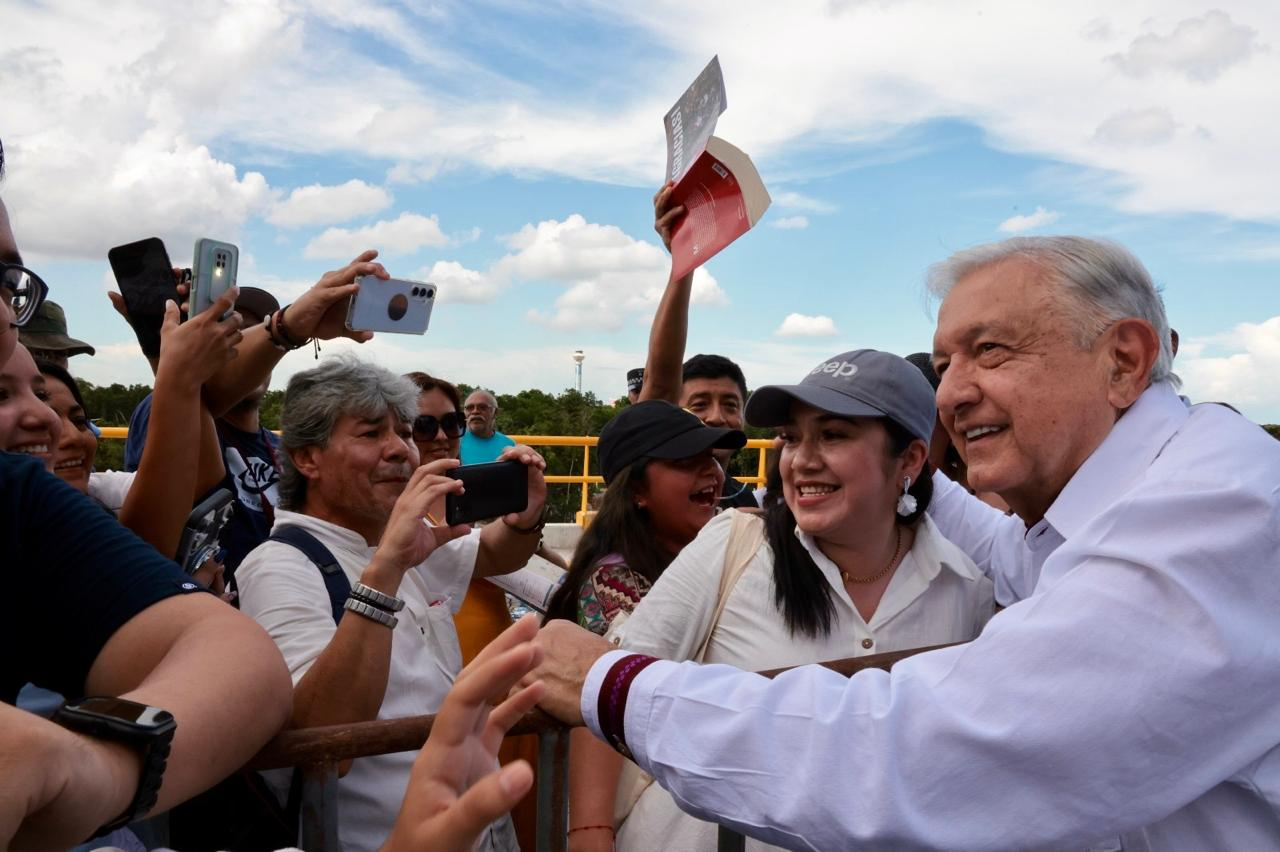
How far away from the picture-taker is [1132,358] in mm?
1752

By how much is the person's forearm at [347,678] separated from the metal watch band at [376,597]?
0.14 feet

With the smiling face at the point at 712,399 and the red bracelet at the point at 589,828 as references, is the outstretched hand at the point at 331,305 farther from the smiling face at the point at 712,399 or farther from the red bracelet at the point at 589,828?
the smiling face at the point at 712,399

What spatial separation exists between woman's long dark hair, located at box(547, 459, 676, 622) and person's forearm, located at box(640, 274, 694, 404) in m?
0.55

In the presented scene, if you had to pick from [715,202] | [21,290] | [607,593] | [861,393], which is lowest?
[607,593]

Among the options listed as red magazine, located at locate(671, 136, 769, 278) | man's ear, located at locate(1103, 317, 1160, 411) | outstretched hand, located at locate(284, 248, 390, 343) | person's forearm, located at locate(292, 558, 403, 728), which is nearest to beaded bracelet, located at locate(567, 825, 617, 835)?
person's forearm, located at locate(292, 558, 403, 728)

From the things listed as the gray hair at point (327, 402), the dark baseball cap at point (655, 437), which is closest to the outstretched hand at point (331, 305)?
the gray hair at point (327, 402)

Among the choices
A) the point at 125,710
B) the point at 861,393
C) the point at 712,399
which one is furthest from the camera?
the point at 712,399

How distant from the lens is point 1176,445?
1.52 meters

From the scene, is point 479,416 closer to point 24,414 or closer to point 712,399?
point 712,399

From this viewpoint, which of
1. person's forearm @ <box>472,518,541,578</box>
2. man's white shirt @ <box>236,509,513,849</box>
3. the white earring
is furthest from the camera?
person's forearm @ <box>472,518,541,578</box>

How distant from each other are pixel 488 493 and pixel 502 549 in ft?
1.78

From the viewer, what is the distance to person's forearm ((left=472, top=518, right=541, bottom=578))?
10.8 ft

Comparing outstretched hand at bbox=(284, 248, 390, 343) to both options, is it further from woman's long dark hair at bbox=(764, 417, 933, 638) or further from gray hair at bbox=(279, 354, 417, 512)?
woman's long dark hair at bbox=(764, 417, 933, 638)

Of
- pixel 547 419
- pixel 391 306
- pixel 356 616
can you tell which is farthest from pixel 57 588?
pixel 547 419
